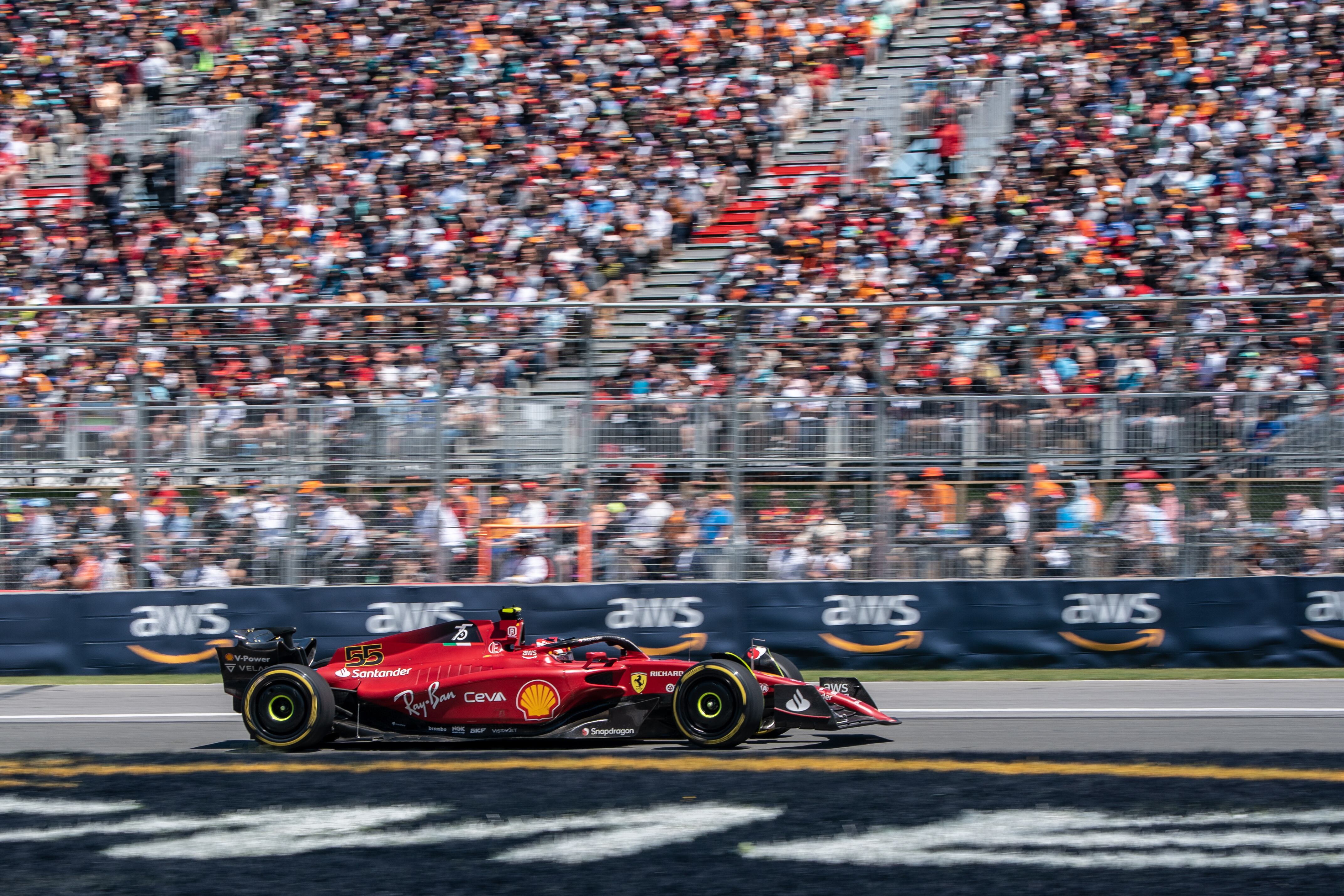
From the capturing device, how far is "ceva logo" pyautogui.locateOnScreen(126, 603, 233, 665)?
12.3 metres

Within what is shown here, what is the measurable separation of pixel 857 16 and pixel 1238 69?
5147 millimetres

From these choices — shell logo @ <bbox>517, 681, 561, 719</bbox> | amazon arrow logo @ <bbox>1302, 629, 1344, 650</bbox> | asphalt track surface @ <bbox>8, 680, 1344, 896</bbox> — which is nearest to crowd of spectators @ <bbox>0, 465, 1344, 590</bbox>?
amazon arrow logo @ <bbox>1302, 629, 1344, 650</bbox>

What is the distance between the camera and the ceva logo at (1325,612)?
11.7m

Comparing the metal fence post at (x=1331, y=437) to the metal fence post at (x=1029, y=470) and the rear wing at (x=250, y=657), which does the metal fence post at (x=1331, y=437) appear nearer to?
the metal fence post at (x=1029, y=470)

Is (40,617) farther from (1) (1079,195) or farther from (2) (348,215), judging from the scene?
(1) (1079,195)

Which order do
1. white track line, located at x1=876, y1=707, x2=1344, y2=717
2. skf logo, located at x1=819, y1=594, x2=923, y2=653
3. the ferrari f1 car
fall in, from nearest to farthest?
the ferrari f1 car < white track line, located at x1=876, y1=707, x2=1344, y2=717 < skf logo, located at x1=819, y1=594, x2=923, y2=653

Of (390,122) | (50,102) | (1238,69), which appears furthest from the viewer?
(50,102)

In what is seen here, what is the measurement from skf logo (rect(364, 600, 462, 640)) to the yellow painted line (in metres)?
3.85

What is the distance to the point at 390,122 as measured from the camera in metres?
18.5

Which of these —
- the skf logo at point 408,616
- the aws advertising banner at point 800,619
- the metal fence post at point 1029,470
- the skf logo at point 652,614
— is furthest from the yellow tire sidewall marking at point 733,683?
the metal fence post at point 1029,470

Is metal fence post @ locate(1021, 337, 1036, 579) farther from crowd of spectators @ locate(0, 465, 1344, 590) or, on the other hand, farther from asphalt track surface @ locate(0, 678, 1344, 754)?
asphalt track surface @ locate(0, 678, 1344, 754)

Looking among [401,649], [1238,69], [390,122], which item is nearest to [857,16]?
[1238,69]

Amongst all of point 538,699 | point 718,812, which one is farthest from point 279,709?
point 718,812

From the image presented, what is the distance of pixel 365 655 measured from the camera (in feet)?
27.7
